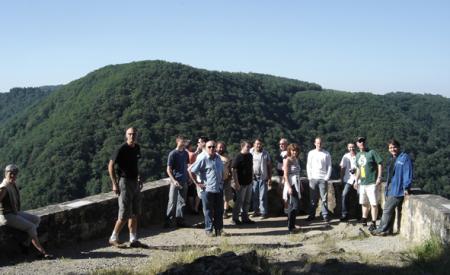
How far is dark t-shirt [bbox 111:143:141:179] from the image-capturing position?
596 cm

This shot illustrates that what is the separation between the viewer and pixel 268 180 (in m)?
8.41

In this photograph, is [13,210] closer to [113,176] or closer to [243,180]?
[113,176]

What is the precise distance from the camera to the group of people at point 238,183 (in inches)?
236

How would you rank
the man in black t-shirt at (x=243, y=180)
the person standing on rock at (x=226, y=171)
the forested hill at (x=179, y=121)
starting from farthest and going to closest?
1. the forested hill at (x=179, y=121)
2. the person standing on rock at (x=226, y=171)
3. the man in black t-shirt at (x=243, y=180)

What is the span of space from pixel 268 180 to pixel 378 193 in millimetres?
1802

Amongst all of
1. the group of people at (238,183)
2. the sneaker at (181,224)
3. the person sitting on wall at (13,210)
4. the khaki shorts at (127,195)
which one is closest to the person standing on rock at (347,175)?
the group of people at (238,183)

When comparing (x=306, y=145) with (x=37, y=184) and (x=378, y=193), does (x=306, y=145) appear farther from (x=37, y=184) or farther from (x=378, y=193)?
(x=378, y=193)

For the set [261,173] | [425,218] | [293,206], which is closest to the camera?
[425,218]

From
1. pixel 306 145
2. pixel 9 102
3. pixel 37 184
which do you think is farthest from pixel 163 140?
pixel 9 102

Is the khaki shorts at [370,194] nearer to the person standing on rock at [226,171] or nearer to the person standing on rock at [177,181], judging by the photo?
the person standing on rock at [226,171]

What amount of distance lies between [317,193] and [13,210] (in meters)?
4.59

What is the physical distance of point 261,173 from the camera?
8.14 meters

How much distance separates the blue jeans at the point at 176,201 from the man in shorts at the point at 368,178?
2.57 m

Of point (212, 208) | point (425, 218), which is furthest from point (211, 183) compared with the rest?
point (425, 218)
